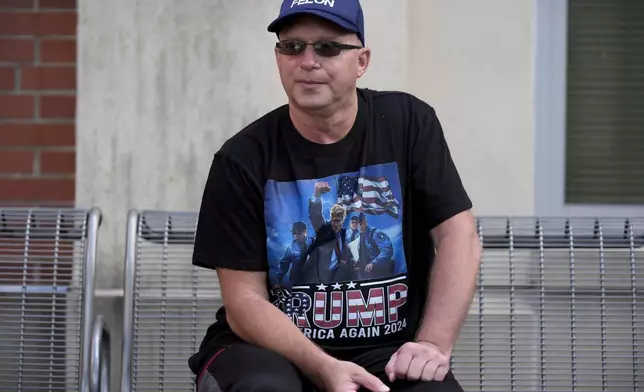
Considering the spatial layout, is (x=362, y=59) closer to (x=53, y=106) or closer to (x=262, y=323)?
(x=262, y=323)

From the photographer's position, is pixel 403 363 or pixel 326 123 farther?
pixel 326 123

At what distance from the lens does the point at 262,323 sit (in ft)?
9.19

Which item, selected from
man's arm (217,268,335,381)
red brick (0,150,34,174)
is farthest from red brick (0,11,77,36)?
man's arm (217,268,335,381)

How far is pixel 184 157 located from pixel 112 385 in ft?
3.04

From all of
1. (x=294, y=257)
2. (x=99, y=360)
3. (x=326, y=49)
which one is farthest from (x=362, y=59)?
(x=99, y=360)

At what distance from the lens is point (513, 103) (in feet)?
13.8

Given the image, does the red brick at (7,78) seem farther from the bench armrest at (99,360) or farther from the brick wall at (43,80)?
the bench armrest at (99,360)

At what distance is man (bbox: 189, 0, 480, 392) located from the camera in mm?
2828

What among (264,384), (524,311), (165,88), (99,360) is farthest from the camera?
(165,88)

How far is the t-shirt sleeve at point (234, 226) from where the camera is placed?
2867 millimetres

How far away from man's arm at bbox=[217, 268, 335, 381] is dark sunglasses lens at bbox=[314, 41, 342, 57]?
2.07 feet

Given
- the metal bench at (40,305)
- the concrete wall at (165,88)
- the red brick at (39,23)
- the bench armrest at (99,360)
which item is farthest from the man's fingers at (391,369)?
the red brick at (39,23)

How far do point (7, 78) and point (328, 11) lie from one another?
2.00 metres

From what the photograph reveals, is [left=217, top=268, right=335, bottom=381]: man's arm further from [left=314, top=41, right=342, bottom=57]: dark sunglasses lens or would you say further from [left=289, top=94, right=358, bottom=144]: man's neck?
[left=314, top=41, right=342, bottom=57]: dark sunglasses lens
